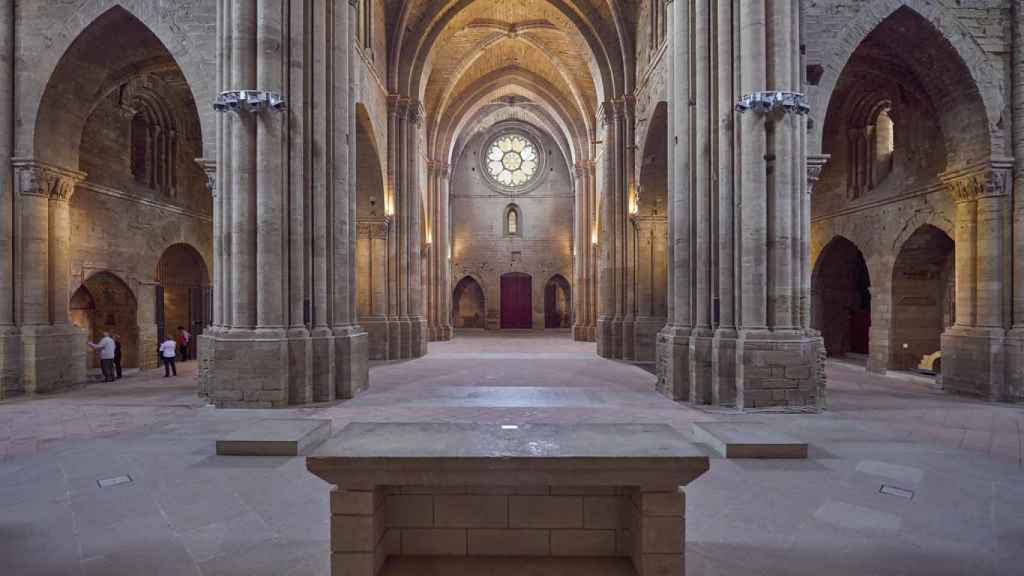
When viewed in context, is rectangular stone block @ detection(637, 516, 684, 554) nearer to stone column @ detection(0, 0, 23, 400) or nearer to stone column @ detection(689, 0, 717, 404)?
stone column @ detection(689, 0, 717, 404)

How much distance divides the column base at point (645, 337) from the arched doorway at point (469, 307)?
913 inches

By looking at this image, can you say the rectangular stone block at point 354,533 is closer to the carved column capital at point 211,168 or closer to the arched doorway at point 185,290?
the carved column capital at point 211,168

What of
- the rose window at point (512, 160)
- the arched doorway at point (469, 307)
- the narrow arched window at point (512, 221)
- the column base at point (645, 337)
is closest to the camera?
the column base at point (645, 337)

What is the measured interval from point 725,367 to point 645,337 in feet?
29.3

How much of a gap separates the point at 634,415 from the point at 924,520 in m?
4.88

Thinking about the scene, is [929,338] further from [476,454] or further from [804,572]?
[476,454]

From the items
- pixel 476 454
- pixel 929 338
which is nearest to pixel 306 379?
pixel 476 454

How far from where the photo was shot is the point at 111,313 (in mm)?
16484

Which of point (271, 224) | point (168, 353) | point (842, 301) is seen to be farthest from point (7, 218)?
point (842, 301)

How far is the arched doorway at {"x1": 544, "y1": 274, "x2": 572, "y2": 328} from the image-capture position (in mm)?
40688

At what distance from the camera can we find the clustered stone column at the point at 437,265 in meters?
28.9

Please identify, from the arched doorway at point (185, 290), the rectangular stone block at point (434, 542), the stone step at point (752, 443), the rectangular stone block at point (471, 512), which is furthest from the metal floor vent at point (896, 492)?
the arched doorway at point (185, 290)

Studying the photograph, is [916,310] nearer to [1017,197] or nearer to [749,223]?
[1017,197]

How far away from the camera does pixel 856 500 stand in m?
5.32
